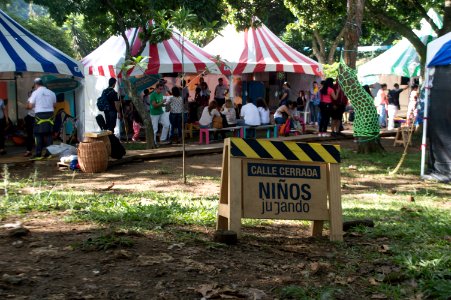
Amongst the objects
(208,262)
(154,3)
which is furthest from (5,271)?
(154,3)

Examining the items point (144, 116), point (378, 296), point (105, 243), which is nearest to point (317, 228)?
point (378, 296)

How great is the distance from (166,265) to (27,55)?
11170 mm

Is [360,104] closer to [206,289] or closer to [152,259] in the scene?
[152,259]

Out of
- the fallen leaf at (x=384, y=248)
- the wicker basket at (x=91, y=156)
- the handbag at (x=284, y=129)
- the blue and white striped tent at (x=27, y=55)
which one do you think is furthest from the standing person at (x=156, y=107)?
the fallen leaf at (x=384, y=248)

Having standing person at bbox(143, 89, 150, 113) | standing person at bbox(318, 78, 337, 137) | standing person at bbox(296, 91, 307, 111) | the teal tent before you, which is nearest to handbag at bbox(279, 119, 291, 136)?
standing person at bbox(318, 78, 337, 137)

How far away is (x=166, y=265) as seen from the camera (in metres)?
4.54

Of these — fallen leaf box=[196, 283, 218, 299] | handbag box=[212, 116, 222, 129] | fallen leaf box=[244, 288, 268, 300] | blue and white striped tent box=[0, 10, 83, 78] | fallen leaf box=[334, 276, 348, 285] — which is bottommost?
fallen leaf box=[334, 276, 348, 285]

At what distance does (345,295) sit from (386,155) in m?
11.3

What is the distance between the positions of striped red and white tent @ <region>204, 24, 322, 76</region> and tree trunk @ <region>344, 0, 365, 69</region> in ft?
22.8

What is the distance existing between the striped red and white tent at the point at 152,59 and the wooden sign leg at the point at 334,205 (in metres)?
12.7

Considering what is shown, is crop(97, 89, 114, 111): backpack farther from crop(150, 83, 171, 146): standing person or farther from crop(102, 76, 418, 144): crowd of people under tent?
crop(150, 83, 171, 146): standing person

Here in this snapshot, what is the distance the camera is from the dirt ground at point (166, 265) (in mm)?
4035

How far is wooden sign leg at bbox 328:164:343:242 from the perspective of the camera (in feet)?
19.1

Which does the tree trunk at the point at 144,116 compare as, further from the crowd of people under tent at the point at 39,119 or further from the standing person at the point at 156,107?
the crowd of people under tent at the point at 39,119
